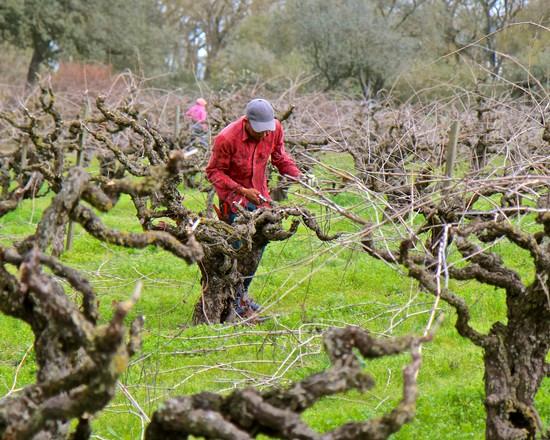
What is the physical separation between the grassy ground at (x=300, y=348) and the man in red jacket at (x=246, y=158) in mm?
702

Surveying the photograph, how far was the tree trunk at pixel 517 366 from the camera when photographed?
14.5ft

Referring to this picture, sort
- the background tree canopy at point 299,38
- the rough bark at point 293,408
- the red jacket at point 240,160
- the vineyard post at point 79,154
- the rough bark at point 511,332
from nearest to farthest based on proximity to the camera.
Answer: the rough bark at point 293,408
the rough bark at point 511,332
the red jacket at point 240,160
the vineyard post at point 79,154
the background tree canopy at point 299,38

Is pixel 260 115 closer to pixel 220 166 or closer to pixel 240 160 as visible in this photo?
pixel 240 160

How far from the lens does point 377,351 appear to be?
129 inches

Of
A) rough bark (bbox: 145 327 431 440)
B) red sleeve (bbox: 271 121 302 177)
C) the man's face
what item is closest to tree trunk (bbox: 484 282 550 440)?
rough bark (bbox: 145 327 431 440)

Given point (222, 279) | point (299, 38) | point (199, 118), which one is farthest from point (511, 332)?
point (299, 38)

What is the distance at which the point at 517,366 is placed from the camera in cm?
457

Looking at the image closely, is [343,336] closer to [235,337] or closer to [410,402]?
[410,402]

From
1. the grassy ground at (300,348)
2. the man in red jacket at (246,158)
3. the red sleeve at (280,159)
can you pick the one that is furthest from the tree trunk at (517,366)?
the red sleeve at (280,159)

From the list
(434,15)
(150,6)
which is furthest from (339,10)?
(150,6)

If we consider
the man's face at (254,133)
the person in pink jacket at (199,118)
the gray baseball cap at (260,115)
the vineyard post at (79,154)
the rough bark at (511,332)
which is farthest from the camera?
the person in pink jacket at (199,118)

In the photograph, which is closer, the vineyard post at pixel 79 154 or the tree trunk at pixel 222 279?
the tree trunk at pixel 222 279

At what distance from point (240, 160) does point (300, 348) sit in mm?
2016

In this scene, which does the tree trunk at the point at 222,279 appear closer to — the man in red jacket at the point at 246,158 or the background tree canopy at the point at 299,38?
the man in red jacket at the point at 246,158
